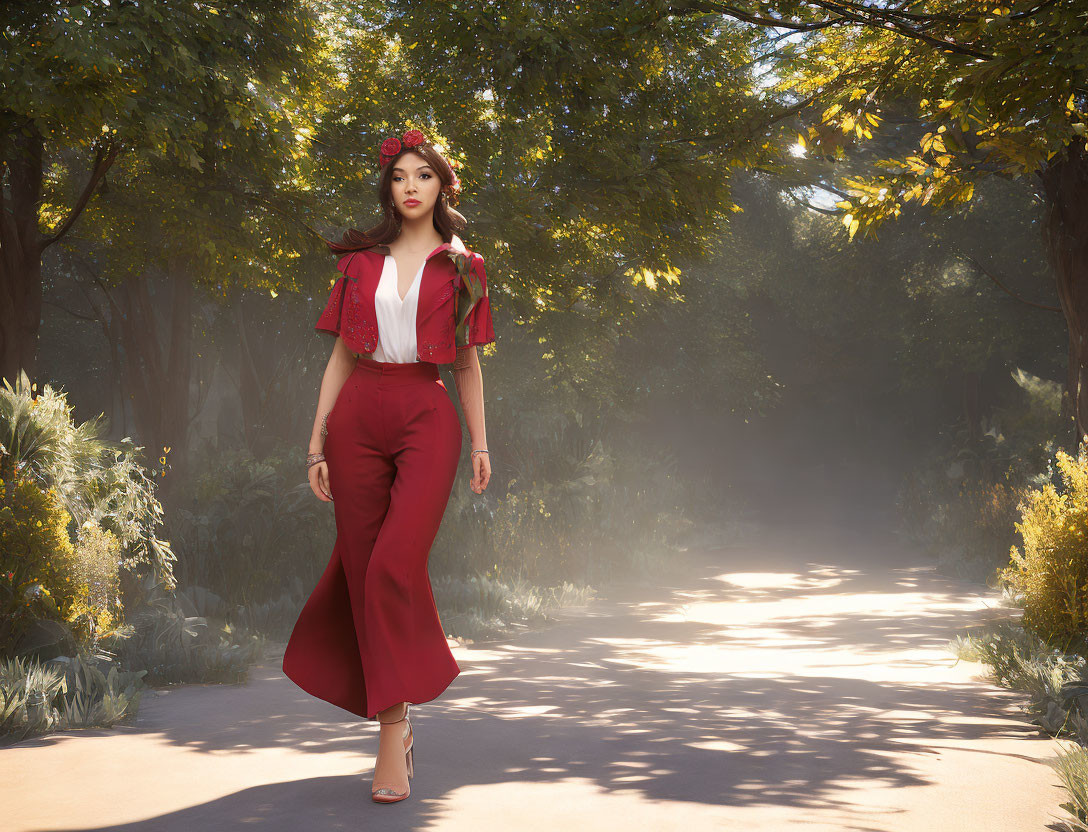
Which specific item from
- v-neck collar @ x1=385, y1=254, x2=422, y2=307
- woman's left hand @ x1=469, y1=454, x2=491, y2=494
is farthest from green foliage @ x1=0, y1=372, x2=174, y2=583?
woman's left hand @ x1=469, y1=454, x2=491, y2=494

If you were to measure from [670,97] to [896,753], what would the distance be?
7.89 metres

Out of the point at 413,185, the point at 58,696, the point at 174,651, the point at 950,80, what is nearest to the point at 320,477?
the point at 413,185

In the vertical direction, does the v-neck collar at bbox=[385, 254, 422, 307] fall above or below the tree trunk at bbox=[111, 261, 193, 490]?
below

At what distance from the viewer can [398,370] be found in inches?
164

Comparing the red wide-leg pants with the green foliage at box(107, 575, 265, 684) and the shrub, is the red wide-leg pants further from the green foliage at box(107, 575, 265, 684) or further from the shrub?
the green foliage at box(107, 575, 265, 684)

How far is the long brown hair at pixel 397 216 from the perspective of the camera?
4453 mm

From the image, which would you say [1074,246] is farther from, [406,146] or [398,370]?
[398,370]

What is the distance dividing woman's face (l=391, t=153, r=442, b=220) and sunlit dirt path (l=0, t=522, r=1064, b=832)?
97.1 inches

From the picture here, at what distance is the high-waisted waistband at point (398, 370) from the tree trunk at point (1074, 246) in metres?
9.06

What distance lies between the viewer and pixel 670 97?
36.1ft

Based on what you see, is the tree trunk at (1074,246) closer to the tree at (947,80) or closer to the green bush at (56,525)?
the tree at (947,80)

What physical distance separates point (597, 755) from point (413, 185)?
279 cm

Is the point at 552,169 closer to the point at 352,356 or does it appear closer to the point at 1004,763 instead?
the point at 352,356

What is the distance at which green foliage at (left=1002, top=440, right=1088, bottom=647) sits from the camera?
270 inches
